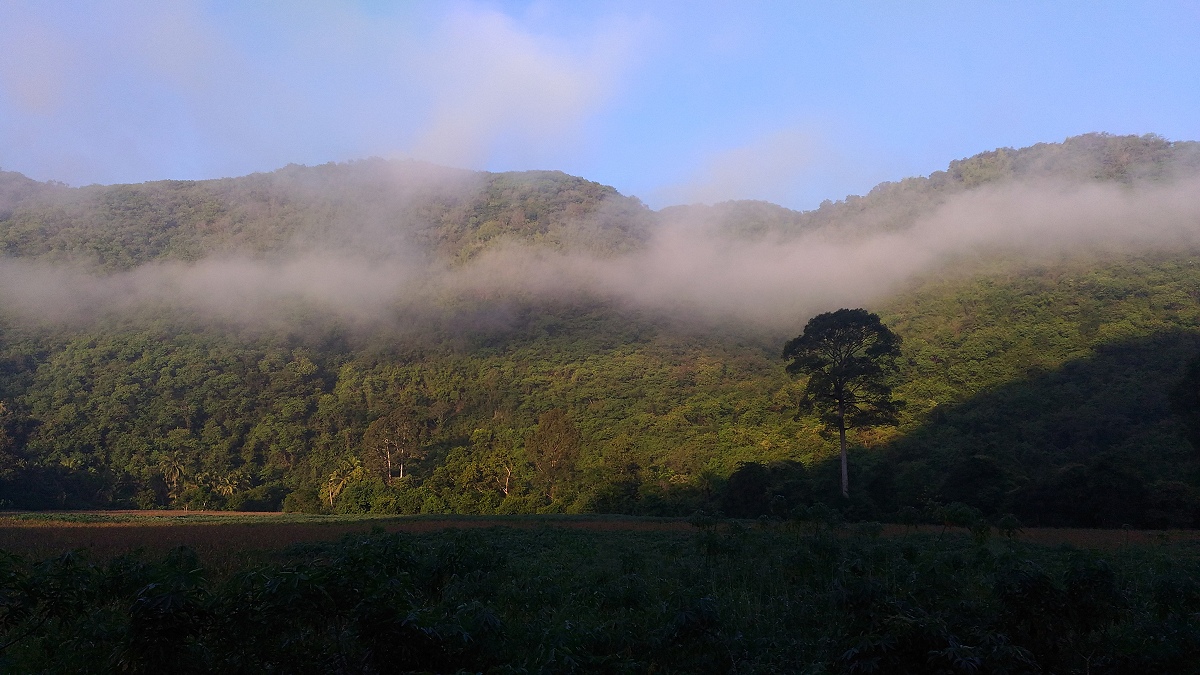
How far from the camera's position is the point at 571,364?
8200 cm

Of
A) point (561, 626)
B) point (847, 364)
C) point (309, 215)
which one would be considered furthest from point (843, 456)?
point (309, 215)

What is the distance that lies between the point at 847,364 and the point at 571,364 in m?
53.3

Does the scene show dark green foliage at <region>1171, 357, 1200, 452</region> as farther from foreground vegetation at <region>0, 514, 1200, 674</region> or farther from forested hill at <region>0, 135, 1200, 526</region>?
foreground vegetation at <region>0, 514, 1200, 674</region>

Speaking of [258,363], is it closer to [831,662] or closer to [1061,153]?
[831,662]

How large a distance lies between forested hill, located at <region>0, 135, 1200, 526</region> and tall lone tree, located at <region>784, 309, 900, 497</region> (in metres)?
3.43

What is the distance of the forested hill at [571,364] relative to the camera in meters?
40.4

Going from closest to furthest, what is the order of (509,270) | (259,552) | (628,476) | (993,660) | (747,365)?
(993,660) < (259,552) < (628,476) < (747,365) < (509,270)

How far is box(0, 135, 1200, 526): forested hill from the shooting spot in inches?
1590

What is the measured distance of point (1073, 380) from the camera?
149ft


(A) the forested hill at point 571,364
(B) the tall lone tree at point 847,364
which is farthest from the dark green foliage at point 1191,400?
(B) the tall lone tree at point 847,364

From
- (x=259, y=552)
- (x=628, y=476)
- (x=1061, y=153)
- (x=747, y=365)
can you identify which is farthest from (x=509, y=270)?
(x=259, y=552)

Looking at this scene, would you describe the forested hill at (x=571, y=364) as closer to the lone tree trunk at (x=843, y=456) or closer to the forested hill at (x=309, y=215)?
the lone tree trunk at (x=843, y=456)

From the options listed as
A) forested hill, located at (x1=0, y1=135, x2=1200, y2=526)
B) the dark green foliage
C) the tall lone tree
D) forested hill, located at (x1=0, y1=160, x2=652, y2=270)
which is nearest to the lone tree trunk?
the tall lone tree

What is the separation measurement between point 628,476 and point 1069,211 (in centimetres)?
7629
